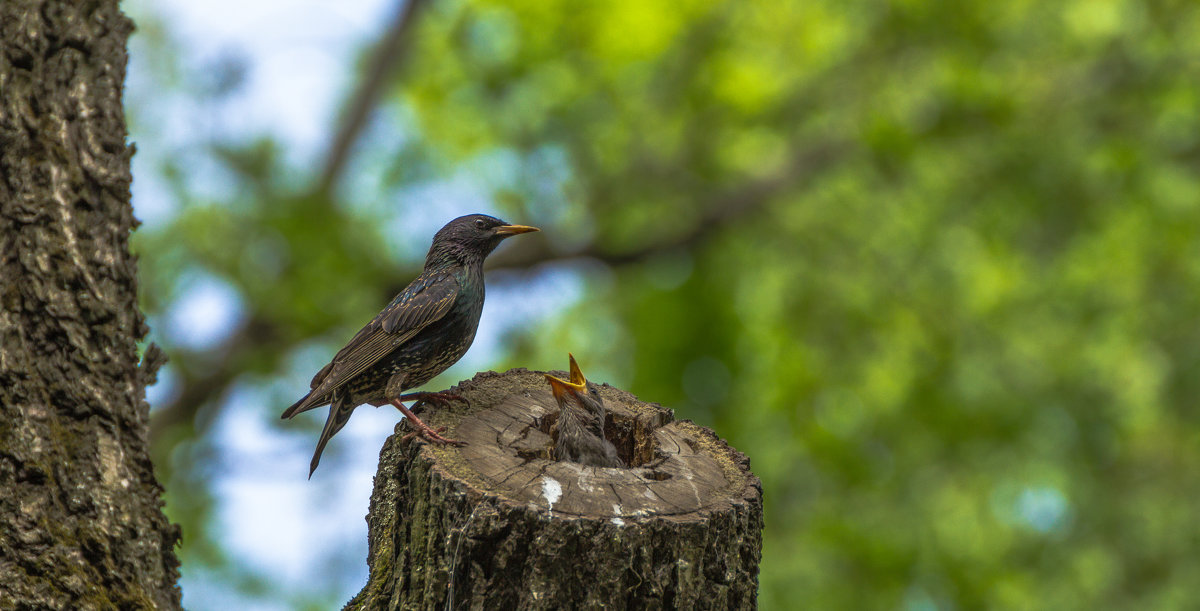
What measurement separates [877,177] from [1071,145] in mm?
2280

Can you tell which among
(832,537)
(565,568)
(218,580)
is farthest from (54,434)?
(218,580)

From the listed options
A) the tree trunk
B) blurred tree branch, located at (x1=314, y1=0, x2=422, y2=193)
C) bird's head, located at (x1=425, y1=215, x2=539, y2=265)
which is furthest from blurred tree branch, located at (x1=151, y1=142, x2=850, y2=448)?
the tree trunk

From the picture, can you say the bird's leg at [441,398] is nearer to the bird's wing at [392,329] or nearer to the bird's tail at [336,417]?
the bird's wing at [392,329]

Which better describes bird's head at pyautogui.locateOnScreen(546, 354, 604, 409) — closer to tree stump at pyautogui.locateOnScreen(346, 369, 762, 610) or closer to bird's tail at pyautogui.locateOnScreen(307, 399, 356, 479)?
tree stump at pyautogui.locateOnScreen(346, 369, 762, 610)

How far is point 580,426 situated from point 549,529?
0.84m

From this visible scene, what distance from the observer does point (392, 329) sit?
410cm

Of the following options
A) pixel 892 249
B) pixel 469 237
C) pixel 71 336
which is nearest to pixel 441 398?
pixel 71 336

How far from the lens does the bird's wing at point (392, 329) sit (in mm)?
3963

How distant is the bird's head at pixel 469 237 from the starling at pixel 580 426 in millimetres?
1323

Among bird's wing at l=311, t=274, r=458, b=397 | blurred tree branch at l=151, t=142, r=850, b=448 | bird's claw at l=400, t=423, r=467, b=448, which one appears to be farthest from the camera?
blurred tree branch at l=151, t=142, r=850, b=448

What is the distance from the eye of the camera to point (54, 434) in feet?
10.5

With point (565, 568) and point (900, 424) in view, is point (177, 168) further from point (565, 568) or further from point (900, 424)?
point (565, 568)

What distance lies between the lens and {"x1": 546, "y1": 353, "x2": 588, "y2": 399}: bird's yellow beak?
3481 millimetres

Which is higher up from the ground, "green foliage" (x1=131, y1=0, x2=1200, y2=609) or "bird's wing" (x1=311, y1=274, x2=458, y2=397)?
"green foliage" (x1=131, y1=0, x2=1200, y2=609)
